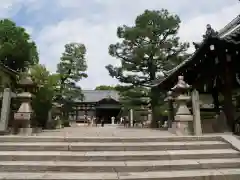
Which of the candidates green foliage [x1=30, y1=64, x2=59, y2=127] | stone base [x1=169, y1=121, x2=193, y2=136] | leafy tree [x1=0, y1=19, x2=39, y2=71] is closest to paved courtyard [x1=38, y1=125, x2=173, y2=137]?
stone base [x1=169, y1=121, x2=193, y2=136]

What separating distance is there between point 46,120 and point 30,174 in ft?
35.0

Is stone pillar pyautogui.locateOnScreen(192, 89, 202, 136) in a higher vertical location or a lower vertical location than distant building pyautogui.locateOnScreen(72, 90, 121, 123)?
lower

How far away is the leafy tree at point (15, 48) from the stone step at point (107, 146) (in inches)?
710

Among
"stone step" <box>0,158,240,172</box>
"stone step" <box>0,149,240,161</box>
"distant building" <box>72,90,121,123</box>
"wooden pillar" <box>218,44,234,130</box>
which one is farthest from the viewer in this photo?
"distant building" <box>72,90,121,123</box>

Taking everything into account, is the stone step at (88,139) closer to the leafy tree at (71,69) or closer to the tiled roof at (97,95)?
the leafy tree at (71,69)

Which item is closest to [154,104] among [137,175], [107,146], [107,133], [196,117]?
[107,133]

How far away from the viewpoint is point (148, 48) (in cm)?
2078

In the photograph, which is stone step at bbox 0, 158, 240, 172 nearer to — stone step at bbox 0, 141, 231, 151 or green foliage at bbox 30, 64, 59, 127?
stone step at bbox 0, 141, 231, 151

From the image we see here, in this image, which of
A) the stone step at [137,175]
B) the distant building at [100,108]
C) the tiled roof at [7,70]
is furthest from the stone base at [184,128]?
the distant building at [100,108]

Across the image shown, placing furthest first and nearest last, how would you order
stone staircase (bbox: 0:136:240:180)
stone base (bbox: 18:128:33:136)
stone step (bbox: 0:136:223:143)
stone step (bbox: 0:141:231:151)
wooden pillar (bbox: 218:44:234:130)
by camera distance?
1. wooden pillar (bbox: 218:44:234:130)
2. stone base (bbox: 18:128:33:136)
3. stone step (bbox: 0:136:223:143)
4. stone step (bbox: 0:141:231:151)
5. stone staircase (bbox: 0:136:240:180)

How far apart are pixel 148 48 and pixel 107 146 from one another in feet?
51.0

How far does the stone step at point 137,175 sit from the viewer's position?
489 centimetres

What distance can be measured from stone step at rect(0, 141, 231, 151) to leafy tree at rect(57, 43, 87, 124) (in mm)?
23266

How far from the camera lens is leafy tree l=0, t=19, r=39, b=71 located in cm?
2230
